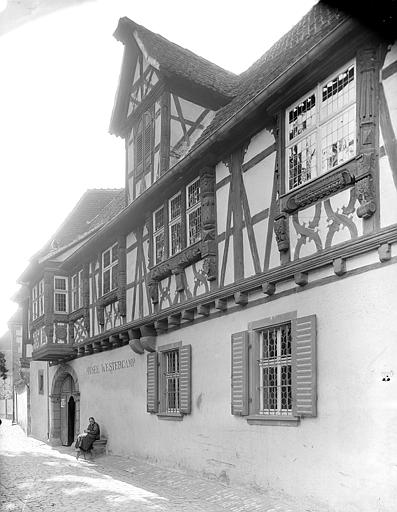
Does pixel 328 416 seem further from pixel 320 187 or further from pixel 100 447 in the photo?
pixel 100 447

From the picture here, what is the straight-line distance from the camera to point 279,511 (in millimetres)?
7766

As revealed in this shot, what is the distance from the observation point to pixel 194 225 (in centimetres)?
1122

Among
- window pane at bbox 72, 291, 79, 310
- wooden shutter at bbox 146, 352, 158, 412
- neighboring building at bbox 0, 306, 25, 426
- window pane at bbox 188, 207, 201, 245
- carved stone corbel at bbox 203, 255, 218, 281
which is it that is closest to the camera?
carved stone corbel at bbox 203, 255, 218, 281

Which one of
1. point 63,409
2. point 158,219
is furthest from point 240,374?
point 63,409

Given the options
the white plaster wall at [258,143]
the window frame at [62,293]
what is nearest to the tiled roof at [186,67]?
the white plaster wall at [258,143]

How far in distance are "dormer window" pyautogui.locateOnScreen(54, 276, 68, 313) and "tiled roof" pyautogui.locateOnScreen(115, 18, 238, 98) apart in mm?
9791

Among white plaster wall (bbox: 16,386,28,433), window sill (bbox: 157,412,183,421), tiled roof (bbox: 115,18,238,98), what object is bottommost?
white plaster wall (bbox: 16,386,28,433)

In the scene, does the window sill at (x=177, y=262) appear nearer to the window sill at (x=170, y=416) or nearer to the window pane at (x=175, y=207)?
the window pane at (x=175, y=207)

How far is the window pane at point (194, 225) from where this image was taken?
36.2 ft

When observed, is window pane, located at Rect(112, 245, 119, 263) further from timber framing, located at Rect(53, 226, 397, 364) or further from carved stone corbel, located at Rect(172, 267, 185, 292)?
carved stone corbel, located at Rect(172, 267, 185, 292)

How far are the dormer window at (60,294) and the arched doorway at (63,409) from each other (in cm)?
186

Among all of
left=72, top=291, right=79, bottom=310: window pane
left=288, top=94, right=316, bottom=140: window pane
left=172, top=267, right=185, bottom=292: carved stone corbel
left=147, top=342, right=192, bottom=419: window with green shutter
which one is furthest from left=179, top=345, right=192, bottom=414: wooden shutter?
left=72, top=291, right=79, bottom=310: window pane

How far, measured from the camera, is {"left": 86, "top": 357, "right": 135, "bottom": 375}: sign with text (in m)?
14.6

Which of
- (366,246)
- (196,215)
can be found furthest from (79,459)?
(366,246)
